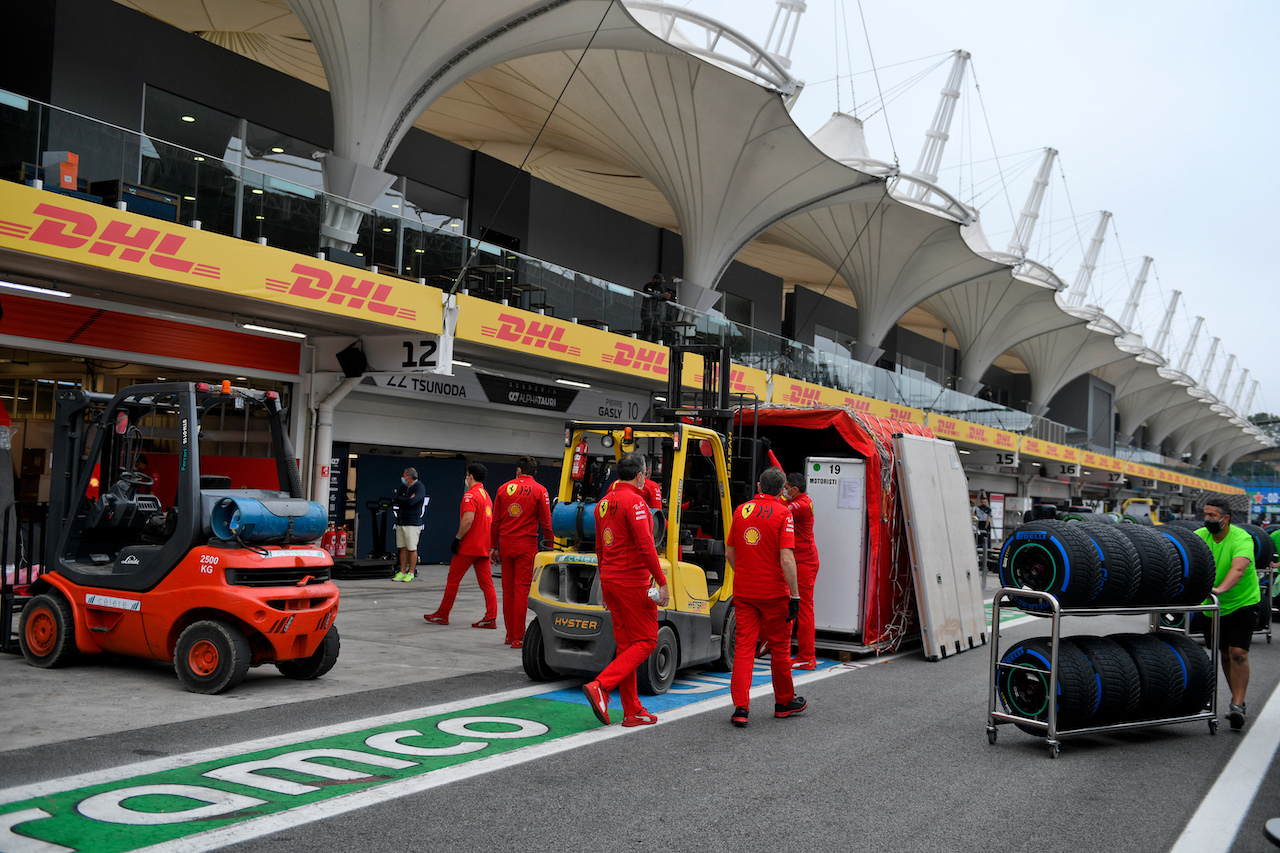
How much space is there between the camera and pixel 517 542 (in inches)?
421

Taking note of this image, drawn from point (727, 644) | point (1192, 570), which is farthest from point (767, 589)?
point (1192, 570)

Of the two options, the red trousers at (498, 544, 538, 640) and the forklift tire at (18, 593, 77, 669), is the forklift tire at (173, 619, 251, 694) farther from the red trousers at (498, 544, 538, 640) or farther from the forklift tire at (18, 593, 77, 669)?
the red trousers at (498, 544, 538, 640)

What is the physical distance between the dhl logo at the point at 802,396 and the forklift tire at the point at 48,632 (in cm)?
1838

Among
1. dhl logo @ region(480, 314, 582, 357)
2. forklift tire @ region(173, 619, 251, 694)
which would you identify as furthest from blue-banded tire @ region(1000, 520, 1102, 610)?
dhl logo @ region(480, 314, 582, 357)

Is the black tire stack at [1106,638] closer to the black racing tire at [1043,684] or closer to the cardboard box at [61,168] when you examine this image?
the black racing tire at [1043,684]

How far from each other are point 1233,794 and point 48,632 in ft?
29.0

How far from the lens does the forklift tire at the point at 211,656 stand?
7.46 metres

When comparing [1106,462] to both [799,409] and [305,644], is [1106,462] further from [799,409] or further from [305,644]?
[305,644]

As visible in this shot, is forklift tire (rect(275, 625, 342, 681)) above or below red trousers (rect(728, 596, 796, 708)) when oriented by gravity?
below

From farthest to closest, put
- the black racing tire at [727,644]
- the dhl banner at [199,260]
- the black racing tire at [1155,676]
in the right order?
the dhl banner at [199,260], the black racing tire at [727,644], the black racing tire at [1155,676]

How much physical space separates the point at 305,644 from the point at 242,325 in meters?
8.10

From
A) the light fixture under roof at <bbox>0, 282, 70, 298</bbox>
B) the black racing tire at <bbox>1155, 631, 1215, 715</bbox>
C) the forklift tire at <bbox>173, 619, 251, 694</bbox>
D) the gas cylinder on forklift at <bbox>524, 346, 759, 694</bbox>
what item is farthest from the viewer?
the light fixture under roof at <bbox>0, 282, 70, 298</bbox>

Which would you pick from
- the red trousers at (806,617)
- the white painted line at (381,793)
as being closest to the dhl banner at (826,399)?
the red trousers at (806,617)

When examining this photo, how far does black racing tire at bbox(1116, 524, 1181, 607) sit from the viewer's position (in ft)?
24.3
